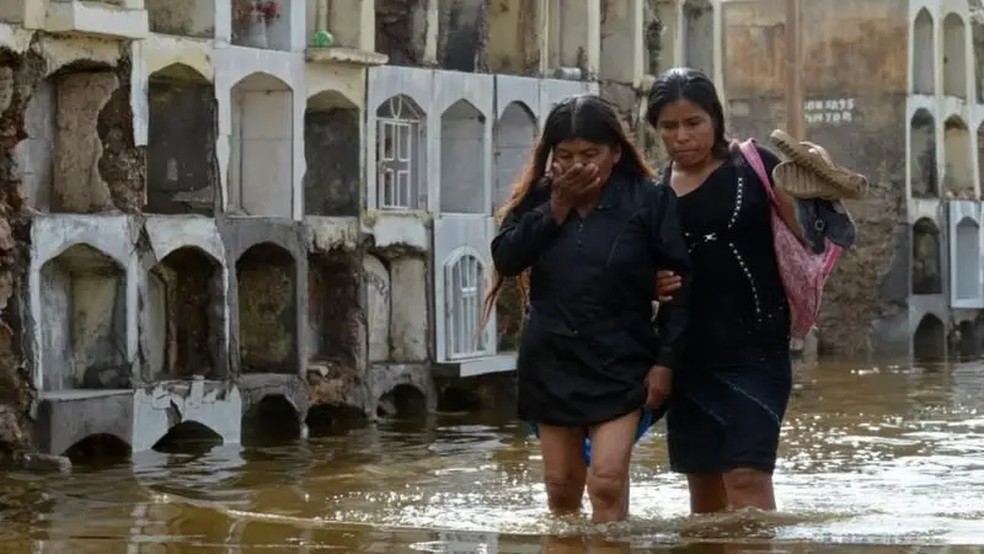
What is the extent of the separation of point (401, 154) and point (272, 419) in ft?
14.4

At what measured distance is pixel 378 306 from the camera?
2578 cm

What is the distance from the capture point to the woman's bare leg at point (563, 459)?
9.14 m

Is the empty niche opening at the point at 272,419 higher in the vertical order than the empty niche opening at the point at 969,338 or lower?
lower

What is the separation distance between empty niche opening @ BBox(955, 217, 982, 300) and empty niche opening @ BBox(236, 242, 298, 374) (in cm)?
2110

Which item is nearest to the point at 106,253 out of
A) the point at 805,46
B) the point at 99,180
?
the point at 99,180

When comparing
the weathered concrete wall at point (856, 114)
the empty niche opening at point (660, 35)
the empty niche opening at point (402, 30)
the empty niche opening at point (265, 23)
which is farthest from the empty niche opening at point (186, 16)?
the weathered concrete wall at point (856, 114)

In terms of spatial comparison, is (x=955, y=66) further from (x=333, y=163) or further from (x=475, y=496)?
(x=475, y=496)

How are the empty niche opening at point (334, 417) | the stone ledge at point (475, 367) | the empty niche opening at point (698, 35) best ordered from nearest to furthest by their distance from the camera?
the empty niche opening at point (334, 417), the stone ledge at point (475, 367), the empty niche opening at point (698, 35)

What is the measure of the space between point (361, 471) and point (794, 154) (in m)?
8.55

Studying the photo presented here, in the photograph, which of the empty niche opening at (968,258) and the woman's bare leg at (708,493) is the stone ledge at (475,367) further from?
the empty niche opening at (968,258)

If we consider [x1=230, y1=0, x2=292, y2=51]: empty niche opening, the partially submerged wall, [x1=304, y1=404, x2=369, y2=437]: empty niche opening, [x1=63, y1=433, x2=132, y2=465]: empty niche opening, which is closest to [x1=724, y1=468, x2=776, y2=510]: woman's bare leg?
[x1=63, y1=433, x2=132, y2=465]: empty niche opening

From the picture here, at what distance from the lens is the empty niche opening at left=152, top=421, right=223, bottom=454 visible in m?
20.1

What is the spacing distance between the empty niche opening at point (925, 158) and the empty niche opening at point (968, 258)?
3.79 feet

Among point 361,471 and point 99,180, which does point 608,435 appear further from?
point 99,180
